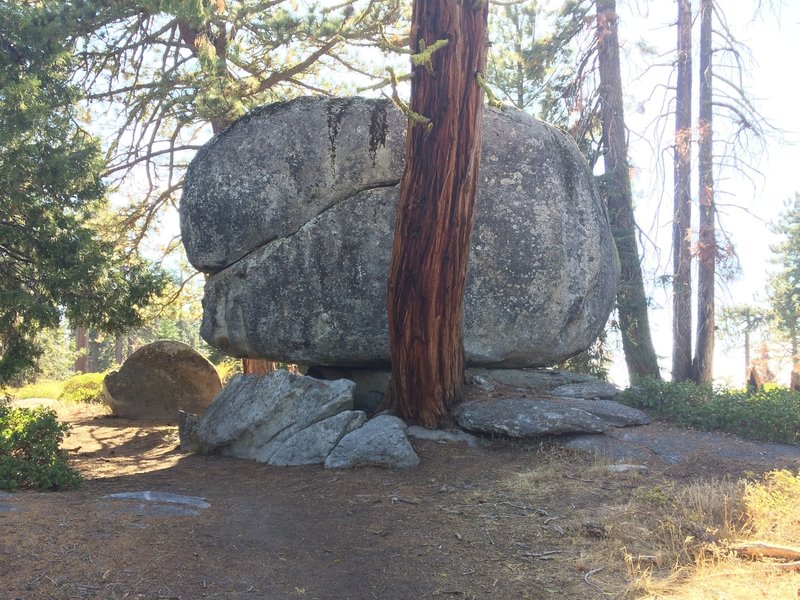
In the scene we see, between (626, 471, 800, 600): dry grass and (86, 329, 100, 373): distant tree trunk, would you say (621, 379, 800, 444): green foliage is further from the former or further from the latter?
(86, 329, 100, 373): distant tree trunk

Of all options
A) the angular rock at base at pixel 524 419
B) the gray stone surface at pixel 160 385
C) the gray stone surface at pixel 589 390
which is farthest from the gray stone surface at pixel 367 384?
the gray stone surface at pixel 160 385

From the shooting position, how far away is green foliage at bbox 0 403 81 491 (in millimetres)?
6105

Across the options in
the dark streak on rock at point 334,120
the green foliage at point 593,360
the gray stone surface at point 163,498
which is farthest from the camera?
the green foliage at point 593,360

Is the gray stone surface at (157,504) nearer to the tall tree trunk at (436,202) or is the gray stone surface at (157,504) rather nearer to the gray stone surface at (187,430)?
the gray stone surface at (187,430)

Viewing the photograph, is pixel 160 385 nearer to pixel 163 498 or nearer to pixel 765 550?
pixel 163 498

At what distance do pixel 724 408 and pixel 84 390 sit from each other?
Answer: 583 inches

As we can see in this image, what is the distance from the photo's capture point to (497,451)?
25.0 feet

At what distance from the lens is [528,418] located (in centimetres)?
779

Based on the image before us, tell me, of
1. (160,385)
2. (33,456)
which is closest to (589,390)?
(33,456)

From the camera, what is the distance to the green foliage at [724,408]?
847cm

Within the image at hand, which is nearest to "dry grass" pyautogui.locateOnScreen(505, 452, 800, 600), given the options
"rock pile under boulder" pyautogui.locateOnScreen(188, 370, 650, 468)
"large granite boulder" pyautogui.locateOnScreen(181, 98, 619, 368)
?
"rock pile under boulder" pyautogui.locateOnScreen(188, 370, 650, 468)

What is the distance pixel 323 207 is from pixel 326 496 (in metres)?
4.31

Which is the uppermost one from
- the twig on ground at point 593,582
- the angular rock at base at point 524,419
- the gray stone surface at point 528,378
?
the gray stone surface at point 528,378

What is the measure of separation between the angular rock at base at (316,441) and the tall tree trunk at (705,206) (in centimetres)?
809
